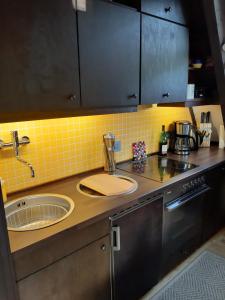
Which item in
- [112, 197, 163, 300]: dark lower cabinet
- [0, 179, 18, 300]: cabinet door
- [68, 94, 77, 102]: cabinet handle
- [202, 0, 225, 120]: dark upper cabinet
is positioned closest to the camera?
[202, 0, 225, 120]: dark upper cabinet

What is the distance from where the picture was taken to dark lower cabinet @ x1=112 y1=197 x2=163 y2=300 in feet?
4.42

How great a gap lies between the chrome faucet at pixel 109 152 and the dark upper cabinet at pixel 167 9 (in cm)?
89

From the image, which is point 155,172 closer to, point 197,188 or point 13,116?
point 197,188

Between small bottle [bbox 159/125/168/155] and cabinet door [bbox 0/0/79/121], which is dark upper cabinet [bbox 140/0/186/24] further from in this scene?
small bottle [bbox 159/125/168/155]

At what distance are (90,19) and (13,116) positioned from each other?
0.65m

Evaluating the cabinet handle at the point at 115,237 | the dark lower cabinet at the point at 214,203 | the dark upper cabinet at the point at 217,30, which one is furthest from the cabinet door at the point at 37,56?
the dark lower cabinet at the point at 214,203

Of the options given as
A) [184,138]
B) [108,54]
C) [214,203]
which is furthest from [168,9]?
[214,203]

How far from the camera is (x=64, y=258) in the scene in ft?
3.62

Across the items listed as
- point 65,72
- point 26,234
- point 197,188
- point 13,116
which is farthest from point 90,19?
point 197,188

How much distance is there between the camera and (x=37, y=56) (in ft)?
3.49

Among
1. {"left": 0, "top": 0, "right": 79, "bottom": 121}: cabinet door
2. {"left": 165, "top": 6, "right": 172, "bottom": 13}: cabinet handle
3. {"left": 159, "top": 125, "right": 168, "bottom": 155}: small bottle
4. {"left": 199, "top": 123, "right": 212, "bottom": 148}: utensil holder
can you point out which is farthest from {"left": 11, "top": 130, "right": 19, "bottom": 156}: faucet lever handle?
{"left": 199, "top": 123, "right": 212, "bottom": 148}: utensil holder

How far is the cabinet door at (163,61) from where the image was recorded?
1.55m

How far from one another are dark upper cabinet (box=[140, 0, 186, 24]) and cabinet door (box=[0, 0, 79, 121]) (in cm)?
60

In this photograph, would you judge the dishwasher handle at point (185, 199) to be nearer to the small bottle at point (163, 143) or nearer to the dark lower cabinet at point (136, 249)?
the dark lower cabinet at point (136, 249)
